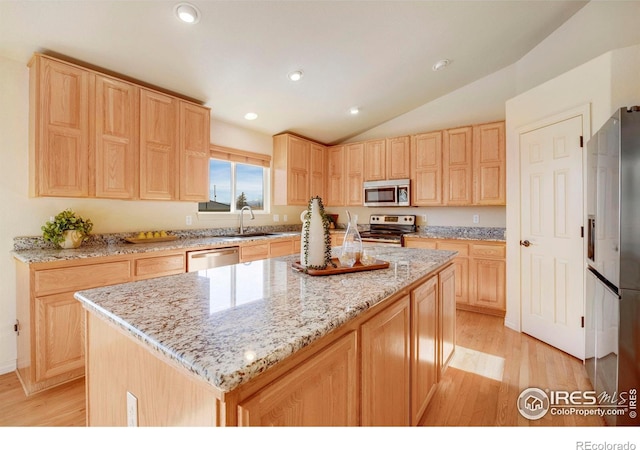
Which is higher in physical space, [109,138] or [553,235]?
[109,138]

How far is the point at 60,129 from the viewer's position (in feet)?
7.22

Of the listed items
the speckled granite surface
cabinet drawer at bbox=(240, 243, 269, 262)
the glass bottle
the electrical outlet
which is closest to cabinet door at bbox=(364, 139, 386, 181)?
the speckled granite surface

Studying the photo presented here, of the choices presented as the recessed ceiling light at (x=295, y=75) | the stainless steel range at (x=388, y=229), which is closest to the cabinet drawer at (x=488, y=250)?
the stainless steel range at (x=388, y=229)

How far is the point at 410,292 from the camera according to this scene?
138 centimetres

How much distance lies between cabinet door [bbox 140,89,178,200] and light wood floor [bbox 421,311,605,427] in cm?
291

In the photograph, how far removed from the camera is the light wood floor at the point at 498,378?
5.56 feet

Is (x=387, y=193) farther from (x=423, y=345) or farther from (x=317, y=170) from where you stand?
(x=423, y=345)

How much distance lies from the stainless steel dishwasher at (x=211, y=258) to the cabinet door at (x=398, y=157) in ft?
8.46

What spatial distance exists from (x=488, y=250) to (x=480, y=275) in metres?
0.32

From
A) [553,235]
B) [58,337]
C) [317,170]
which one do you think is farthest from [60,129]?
[553,235]

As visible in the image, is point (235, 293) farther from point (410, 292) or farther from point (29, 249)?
point (29, 249)

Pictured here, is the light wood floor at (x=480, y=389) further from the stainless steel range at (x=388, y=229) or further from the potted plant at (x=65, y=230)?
the stainless steel range at (x=388, y=229)

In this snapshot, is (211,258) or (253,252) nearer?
(211,258)
